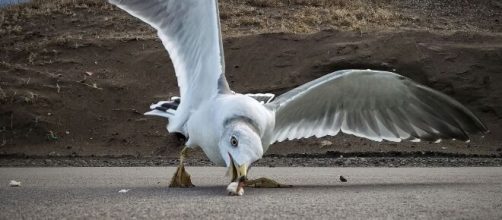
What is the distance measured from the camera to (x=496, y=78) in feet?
61.0

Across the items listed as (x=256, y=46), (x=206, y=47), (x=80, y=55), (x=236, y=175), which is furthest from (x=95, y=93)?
(x=236, y=175)

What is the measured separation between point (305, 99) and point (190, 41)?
1022mm

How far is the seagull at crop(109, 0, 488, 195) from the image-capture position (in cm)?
515

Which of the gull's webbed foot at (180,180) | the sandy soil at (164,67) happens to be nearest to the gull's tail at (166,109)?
the gull's webbed foot at (180,180)

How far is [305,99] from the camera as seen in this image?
5754mm

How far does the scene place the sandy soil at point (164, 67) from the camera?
51.6ft

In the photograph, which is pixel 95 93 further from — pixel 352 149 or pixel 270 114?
pixel 270 114

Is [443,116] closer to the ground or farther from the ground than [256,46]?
farther from the ground

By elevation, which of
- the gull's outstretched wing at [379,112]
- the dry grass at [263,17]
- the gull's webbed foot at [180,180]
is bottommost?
the dry grass at [263,17]

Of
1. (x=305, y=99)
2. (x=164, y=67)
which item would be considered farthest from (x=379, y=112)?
(x=164, y=67)

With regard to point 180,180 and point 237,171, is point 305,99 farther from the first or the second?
point 237,171

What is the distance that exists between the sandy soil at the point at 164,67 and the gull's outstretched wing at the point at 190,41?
8260 mm

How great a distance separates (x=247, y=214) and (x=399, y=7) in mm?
27843

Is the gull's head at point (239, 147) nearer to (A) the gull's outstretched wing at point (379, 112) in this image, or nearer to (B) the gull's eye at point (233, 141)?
(B) the gull's eye at point (233, 141)
